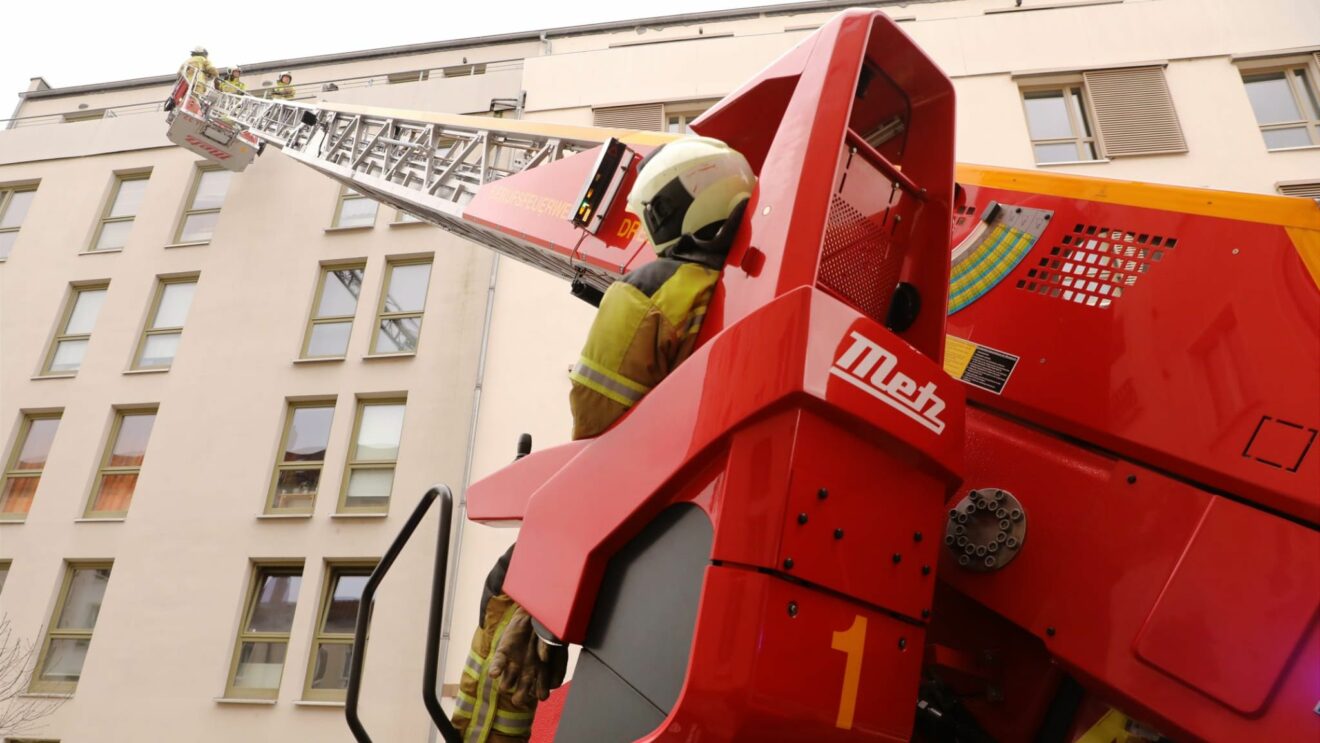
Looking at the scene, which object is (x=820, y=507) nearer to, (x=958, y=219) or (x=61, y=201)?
(x=958, y=219)

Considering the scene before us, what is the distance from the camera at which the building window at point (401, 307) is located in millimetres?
13758

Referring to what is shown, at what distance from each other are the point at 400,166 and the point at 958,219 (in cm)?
582

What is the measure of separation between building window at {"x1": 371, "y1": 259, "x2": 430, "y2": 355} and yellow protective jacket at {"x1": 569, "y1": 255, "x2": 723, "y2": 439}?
12.0 m

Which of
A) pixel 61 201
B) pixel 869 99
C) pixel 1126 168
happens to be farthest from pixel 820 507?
pixel 61 201

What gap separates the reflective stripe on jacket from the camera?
2338 mm

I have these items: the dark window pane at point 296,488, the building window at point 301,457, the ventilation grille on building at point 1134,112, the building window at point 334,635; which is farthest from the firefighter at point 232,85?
the ventilation grille on building at point 1134,112

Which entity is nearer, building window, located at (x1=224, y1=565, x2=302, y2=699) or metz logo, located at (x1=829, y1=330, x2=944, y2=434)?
metz logo, located at (x1=829, y1=330, x2=944, y2=434)

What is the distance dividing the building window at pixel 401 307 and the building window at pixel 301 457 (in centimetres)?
150

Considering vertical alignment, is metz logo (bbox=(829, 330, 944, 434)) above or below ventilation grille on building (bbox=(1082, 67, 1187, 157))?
below

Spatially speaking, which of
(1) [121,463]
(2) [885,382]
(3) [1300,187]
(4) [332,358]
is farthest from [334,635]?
(3) [1300,187]

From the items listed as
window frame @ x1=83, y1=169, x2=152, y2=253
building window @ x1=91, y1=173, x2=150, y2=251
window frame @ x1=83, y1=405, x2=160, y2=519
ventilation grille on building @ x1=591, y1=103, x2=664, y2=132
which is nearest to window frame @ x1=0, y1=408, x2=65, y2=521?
window frame @ x1=83, y1=405, x2=160, y2=519

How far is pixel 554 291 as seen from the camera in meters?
12.8

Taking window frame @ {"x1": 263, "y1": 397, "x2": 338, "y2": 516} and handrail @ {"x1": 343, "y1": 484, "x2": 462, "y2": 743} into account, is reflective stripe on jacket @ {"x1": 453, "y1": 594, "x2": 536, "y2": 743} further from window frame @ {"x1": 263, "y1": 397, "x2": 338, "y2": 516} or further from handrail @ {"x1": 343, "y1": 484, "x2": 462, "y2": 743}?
window frame @ {"x1": 263, "y1": 397, "x2": 338, "y2": 516}

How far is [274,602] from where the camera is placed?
1220cm
